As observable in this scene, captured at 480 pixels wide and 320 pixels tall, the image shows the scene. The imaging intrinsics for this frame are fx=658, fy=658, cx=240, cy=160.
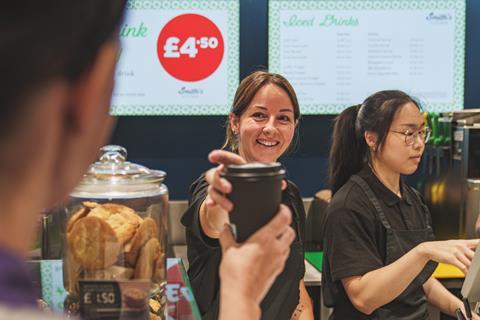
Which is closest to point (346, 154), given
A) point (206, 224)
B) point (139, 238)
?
point (206, 224)

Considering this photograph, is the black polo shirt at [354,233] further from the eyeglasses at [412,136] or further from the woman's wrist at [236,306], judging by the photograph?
the woman's wrist at [236,306]

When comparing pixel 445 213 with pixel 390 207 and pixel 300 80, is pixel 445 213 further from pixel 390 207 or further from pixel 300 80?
pixel 390 207

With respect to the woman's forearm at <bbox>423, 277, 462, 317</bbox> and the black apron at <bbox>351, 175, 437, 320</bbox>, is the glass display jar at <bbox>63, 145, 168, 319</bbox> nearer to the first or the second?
the black apron at <bbox>351, 175, 437, 320</bbox>

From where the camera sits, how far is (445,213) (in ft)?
12.5

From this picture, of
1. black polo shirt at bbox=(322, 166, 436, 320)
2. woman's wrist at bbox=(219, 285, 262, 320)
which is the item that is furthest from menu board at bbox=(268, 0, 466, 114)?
woman's wrist at bbox=(219, 285, 262, 320)

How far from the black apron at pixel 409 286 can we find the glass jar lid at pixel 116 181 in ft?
4.19

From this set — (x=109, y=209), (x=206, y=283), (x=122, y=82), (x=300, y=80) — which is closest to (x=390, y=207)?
(x=206, y=283)

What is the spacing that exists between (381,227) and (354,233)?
120 mm

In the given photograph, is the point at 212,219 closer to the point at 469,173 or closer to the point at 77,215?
the point at 77,215

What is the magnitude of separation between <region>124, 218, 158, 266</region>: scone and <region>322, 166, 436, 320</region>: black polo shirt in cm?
116

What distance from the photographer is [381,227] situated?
7.62 feet

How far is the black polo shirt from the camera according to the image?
7.36ft

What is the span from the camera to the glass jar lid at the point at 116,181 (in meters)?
1.20

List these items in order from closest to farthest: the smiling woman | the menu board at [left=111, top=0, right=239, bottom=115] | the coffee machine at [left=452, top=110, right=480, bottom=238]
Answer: the smiling woman, the coffee machine at [left=452, top=110, right=480, bottom=238], the menu board at [left=111, top=0, right=239, bottom=115]
